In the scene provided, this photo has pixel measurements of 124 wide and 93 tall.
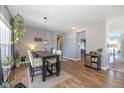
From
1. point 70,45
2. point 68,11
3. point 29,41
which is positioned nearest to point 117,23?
point 68,11

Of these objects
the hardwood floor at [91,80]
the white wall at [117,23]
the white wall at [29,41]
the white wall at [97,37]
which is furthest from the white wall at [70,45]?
the hardwood floor at [91,80]

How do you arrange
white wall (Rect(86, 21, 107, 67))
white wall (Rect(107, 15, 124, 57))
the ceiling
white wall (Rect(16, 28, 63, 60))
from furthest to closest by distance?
white wall (Rect(16, 28, 63, 60)) → white wall (Rect(86, 21, 107, 67)) → white wall (Rect(107, 15, 124, 57)) → the ceiling

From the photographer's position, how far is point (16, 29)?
2469 mm

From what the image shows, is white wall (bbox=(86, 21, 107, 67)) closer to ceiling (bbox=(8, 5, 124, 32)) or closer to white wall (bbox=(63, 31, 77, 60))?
ceiling (bbox=(8, 5, 124, 32))

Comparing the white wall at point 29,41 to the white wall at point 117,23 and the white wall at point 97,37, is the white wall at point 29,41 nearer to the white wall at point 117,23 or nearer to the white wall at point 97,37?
the white wall at point 97,37

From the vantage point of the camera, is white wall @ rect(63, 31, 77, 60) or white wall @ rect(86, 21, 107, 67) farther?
white wall @ rect(63, 31, 77, 60)

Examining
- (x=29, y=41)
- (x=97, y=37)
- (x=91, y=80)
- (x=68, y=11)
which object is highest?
(x=68, y=11)

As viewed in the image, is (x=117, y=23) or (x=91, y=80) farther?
(x=117, y=23)

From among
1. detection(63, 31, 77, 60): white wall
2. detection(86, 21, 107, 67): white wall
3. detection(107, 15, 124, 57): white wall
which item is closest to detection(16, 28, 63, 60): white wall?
detection(63, 31, 77, 60): white wall

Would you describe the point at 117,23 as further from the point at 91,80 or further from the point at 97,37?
the point at 91,80

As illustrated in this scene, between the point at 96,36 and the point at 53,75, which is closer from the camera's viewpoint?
the point at 53,75
